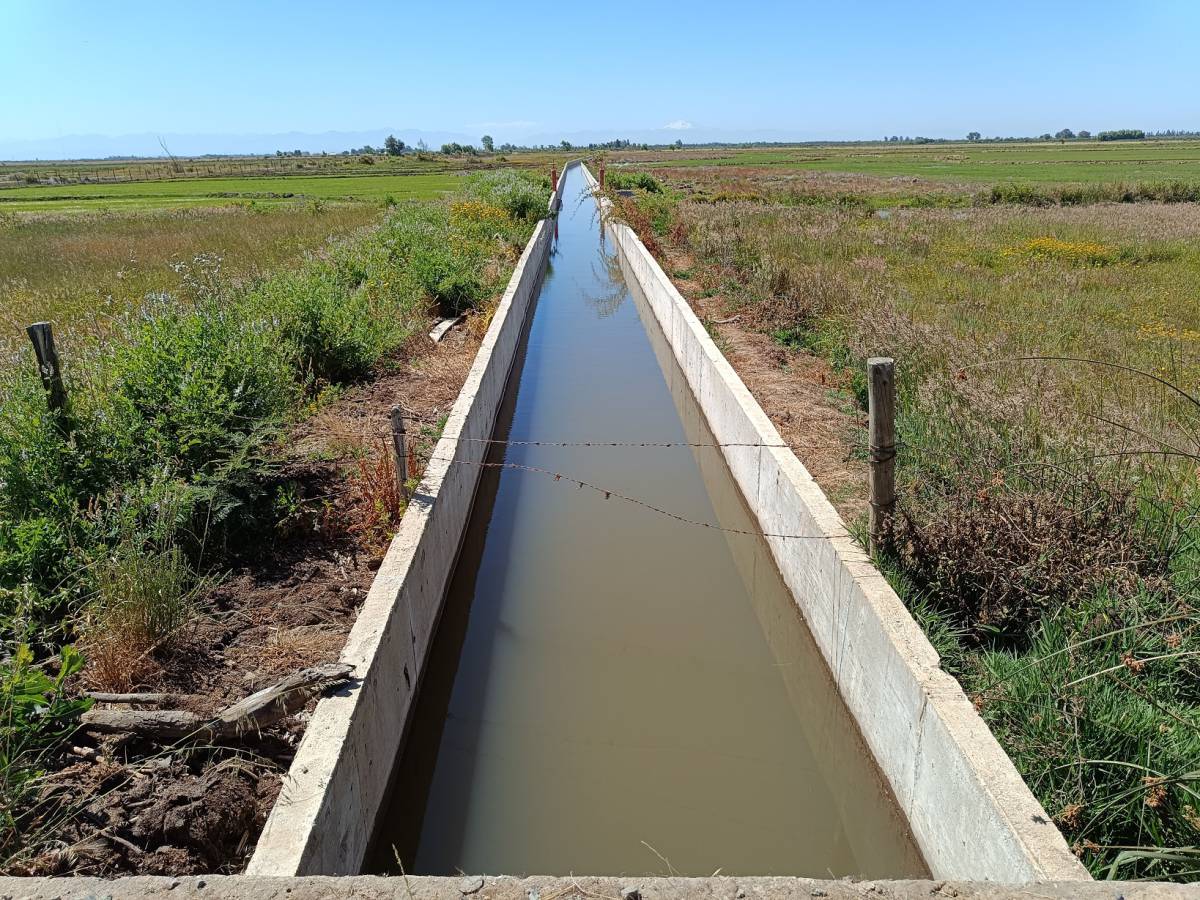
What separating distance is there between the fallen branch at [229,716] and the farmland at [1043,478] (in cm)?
267

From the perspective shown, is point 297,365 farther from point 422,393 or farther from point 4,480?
point 4,480

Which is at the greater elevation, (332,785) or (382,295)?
(382,295)

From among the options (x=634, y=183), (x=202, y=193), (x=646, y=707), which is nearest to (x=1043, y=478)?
(x=646, y=707)

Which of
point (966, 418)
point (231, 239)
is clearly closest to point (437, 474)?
point (966, 418)

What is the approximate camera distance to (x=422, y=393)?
794cm

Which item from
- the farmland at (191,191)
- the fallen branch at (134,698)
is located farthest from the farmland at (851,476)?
the farmland at (191,191)

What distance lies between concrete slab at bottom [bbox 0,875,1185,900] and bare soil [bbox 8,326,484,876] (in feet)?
1.49

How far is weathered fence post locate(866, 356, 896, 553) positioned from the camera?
389 centimetres

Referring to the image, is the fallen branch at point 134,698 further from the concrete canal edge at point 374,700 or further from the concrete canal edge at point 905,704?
the concrete canal edge at point 905,704

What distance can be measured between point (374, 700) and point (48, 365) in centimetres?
275

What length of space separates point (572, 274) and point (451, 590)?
14.7 meters

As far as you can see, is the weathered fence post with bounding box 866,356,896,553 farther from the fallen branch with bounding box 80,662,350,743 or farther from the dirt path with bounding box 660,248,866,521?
the fallen branch with bounding box 80,662,350,743


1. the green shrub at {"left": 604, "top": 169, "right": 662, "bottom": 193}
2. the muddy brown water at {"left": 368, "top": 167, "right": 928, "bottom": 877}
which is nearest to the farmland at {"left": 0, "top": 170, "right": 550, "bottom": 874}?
the muddy brown water at {"left": 368, "top": 167, "right": 928, "bottom": 877}

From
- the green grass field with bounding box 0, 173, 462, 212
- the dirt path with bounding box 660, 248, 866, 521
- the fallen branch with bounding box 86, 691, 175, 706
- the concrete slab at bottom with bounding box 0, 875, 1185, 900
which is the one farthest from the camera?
the green grass field with bounding box 0, 173, 462, 212
